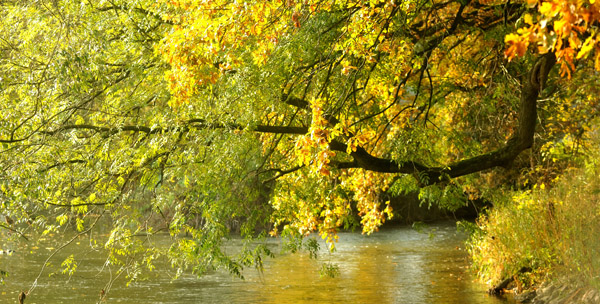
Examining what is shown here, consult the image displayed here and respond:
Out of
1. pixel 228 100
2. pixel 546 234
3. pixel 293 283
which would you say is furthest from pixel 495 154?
pixel 293 283

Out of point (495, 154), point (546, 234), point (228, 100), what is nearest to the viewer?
point (495, 154)

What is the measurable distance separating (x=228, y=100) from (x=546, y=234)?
592 cm

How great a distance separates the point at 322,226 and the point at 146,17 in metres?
4.23

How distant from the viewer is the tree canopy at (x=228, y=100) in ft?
28.6

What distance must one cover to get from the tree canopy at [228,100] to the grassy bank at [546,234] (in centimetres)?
115

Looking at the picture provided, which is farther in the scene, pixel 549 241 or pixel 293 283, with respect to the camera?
pixel 293 283

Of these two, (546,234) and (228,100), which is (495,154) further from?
(546,234)

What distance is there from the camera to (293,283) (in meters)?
16.9

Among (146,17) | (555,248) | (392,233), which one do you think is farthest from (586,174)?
(392,233)

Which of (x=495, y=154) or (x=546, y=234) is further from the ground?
(x=495, y=154)

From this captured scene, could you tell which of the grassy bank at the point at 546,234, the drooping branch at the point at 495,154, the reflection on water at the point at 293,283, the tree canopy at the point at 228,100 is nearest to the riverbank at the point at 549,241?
the grassy bank at the point at 546,234

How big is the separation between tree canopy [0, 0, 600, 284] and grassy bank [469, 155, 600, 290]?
45.2 inches

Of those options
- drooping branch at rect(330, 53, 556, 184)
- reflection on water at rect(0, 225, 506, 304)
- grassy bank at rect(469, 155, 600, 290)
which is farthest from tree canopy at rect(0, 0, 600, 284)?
reflection on water at rect(0, 225, 506, 304)

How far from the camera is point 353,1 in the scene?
8508 millimetres
